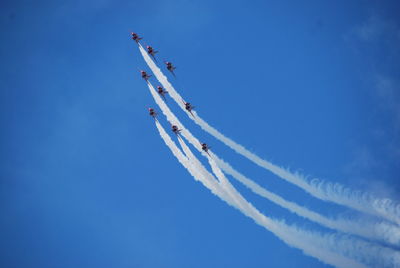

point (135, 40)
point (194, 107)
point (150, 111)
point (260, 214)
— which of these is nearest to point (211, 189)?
point (260, 214)

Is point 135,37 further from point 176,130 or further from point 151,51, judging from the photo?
point 176,130

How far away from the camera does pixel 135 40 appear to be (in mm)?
74438

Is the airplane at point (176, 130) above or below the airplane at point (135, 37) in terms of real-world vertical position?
below

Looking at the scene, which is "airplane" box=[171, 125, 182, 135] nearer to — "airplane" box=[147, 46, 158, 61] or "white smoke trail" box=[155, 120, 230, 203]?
"white smoke trail" box=[155, 120, 230, 203]

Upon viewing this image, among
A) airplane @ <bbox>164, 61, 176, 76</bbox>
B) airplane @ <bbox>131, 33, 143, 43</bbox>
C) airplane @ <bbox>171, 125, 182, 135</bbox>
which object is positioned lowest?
airplane @ <bbox>171, 125, 182, 135</bbox>

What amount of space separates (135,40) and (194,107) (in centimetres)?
1692

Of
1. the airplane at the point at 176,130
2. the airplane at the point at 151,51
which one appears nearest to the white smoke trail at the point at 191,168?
the airplane at the point at 176,130

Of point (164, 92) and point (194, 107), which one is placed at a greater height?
point (164, 92)

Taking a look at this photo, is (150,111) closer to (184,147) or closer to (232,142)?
(184,147)

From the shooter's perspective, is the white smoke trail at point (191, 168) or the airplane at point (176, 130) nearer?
the white smoke trail at point (191, 168)

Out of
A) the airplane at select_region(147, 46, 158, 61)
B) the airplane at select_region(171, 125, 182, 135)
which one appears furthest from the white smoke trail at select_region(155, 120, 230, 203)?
the airplane at select_region(147, 46, 158, 61)

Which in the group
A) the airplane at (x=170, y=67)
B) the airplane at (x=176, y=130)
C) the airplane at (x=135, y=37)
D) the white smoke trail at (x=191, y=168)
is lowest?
the white smoke trail at (x=191, y=168)

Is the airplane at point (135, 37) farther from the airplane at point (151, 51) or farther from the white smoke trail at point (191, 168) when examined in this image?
the white smoke trail at point (191, 168)

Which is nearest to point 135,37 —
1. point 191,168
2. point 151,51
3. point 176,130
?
point 151,51
